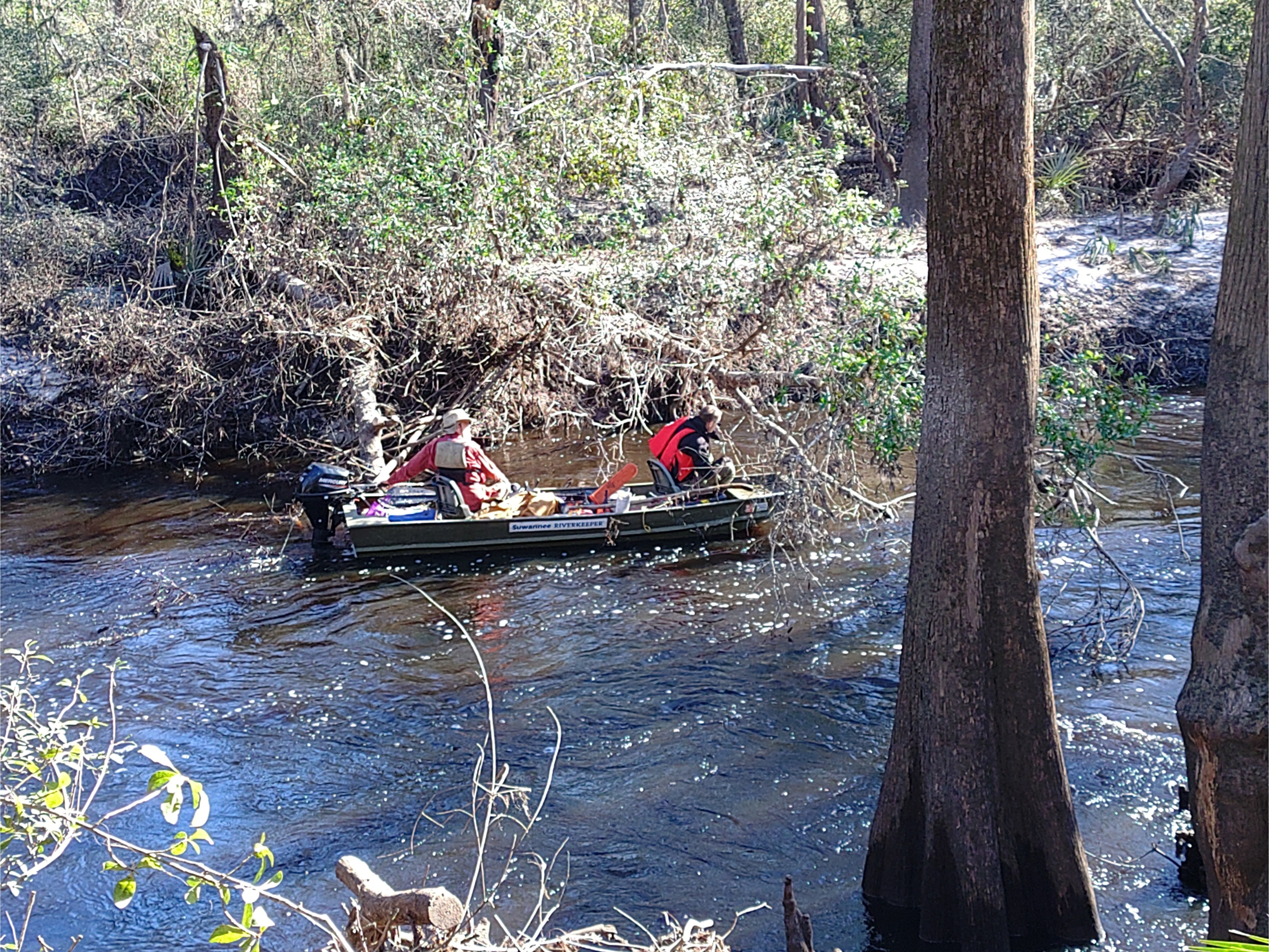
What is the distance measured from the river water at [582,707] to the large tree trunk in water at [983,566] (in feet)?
2.56

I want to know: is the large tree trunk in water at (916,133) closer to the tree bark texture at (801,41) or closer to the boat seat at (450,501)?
the tree bark texture at (801,41)

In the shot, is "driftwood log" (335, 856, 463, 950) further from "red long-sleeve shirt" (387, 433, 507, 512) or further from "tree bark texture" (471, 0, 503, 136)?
"tree bark texture" (471, 0, 503, 136)

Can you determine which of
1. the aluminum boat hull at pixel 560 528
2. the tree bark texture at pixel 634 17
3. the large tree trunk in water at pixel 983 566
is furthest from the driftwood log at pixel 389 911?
the tree bark texture at pixel 634 17

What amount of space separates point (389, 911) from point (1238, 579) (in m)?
3.34

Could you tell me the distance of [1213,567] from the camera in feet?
14.3

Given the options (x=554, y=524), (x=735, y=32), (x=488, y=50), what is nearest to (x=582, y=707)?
(x=554, y=524)

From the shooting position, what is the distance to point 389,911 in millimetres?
4734

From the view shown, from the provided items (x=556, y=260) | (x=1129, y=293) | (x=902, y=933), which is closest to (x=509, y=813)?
(x=902, y=933)

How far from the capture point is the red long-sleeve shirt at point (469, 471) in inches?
498

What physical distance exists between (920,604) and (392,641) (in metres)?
6.19

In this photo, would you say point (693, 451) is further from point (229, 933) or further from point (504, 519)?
point (229, 933)

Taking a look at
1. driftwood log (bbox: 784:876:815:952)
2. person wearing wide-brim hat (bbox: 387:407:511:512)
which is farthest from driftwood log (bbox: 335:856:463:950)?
person wearing wide-brim hat (bbox: 387:407:511:512)

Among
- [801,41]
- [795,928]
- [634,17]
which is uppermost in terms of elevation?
[634,17]

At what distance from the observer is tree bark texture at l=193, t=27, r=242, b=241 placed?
55.7ft
